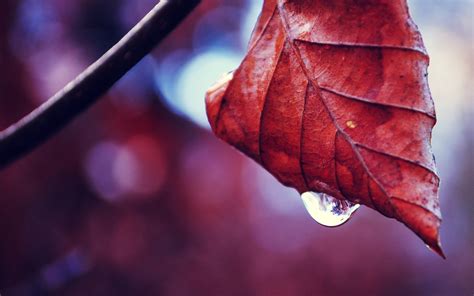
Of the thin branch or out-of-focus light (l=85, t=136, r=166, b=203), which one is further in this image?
out-of-focus light (l=85, t=136, r=166, b=203)

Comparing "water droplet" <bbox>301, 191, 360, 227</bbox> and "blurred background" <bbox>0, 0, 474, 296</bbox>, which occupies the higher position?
"water droplet" <bbox>301, 191, 360, 227</bbox>

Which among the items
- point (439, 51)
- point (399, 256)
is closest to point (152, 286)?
point (399, 256)

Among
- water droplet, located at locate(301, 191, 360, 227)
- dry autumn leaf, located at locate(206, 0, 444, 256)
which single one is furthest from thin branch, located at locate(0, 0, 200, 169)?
water droplet, located at locate(301, 191, 360, 227)

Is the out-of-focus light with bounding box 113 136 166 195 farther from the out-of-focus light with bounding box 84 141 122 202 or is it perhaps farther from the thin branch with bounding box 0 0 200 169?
the thin branch with bounding box 0 0 200 169

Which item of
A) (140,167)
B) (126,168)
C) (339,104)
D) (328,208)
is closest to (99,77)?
(339,104)

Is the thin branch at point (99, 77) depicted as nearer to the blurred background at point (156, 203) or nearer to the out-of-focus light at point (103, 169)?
the blurred background at point (156, 203)

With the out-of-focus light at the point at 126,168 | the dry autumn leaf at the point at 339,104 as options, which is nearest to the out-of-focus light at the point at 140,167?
the out-of-focus light at the point at 126,168

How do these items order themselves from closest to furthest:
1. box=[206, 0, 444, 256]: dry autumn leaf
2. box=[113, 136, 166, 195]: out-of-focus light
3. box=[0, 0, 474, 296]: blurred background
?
box=[206, 0, 444, 256]: dry autumn leaf < box=[0, 0, 474, 296]: blurred background < box=[113, 136, 166, 195]: out-of-focus light
